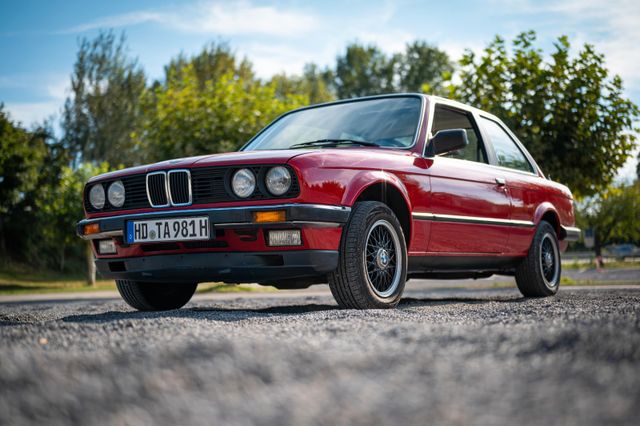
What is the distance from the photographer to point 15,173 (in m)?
34.7

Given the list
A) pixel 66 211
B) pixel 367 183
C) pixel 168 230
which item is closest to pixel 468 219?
pixel 367 183

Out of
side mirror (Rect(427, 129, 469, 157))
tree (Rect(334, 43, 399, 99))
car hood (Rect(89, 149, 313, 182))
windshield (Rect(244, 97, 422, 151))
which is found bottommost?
car hood (Rect(89, 149, 313, 182))

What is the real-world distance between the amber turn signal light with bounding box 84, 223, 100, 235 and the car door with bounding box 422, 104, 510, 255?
7.81ft

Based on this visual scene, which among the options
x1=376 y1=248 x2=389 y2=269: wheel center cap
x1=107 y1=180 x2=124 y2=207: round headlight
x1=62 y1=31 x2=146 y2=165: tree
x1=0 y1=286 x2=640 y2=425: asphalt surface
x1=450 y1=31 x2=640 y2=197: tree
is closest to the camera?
x1=0 y1=286 x2=640 y2=425: asphalt surface

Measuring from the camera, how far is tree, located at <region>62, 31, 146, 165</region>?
4478 cm

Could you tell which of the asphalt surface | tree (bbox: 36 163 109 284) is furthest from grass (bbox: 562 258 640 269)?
the asphalt surface

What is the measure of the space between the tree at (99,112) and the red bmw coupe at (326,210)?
40.8 m

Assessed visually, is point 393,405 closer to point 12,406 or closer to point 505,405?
point 505,405

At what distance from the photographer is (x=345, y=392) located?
1.79 metres

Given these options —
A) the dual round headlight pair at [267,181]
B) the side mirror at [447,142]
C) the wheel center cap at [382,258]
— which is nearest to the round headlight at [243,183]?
the dual round headlight pair at [267,181]

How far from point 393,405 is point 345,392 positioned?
6.6 inches

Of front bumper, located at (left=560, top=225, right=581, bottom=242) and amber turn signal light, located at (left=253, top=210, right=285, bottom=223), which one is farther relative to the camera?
front bumper, located at (left=560, top=225, right=581, bottom=242)

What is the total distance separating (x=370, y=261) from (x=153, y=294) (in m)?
1.91

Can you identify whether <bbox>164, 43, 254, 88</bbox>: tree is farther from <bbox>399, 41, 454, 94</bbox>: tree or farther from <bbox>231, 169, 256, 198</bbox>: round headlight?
<bbox>231, 169, 256, 198</bbox>: round headlight
